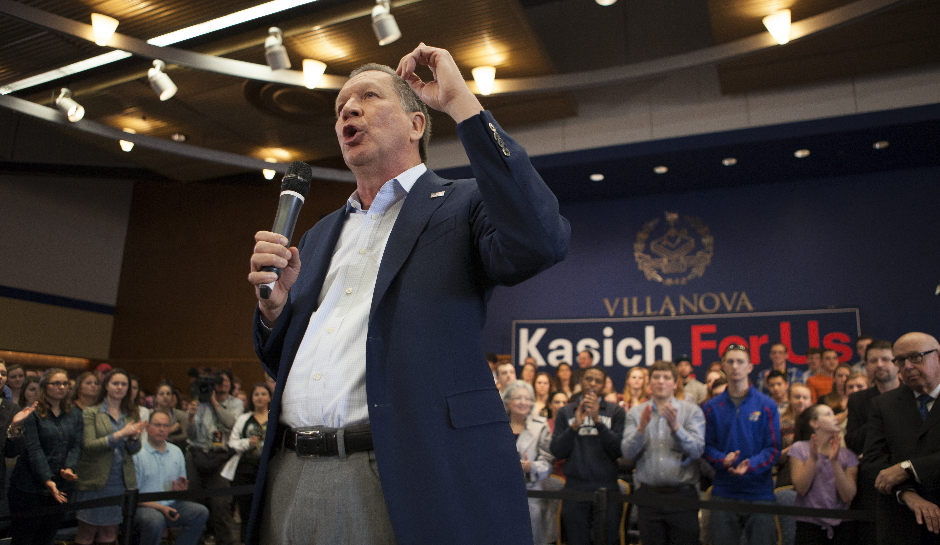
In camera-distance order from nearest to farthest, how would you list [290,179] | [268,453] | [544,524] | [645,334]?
[268,453] → [290,179] → [544,524] → [645,334]

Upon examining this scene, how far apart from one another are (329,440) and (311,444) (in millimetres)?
35

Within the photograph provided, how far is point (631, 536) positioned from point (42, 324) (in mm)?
10791

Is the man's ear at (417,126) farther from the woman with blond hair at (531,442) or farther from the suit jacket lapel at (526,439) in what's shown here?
the suit jacket lapel at (526,439)

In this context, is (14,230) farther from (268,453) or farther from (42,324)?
(268,453)

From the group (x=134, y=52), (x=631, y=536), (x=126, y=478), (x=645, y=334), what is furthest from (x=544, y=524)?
(x=134, y=52)

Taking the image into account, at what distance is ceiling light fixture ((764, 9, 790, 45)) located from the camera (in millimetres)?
5770

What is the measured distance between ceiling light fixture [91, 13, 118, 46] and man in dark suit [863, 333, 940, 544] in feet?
21.2

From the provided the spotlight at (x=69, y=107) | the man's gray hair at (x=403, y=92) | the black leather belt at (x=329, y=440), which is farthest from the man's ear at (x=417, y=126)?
the spotlight at (x=69, y=107)

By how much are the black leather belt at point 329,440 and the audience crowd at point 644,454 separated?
2828 millimetres

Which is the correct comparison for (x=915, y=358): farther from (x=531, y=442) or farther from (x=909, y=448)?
(x=531, y=442)

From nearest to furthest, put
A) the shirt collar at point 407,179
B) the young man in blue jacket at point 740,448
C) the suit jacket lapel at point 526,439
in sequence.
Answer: the shirt collar at point 407,179 < the young man in blue jacket at point 740,448 < the suit jacket lapel at point 526,439

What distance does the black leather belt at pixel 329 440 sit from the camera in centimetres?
105

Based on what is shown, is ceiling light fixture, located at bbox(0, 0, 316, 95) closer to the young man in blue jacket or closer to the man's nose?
the young man in blue jacket

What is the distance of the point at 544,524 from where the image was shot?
445 cm
